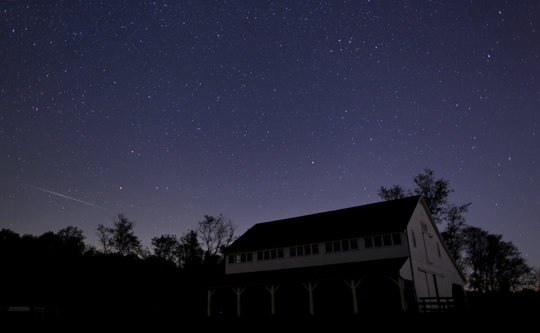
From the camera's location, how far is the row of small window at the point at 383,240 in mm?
27172

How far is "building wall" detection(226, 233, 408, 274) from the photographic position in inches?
1069

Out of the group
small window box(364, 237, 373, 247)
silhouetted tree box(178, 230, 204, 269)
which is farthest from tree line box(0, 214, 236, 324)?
small window box(364, 237, 373, 247)

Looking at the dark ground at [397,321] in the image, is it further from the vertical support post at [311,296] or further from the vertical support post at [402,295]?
the vertical support post at [402,295]

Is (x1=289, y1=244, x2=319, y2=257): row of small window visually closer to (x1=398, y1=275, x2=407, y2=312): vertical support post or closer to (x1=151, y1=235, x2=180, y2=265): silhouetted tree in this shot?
(x1=398, y1=275, x2=407, y2=312): vertical support post

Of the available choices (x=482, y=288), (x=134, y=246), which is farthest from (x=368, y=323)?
(x=134, y=246)

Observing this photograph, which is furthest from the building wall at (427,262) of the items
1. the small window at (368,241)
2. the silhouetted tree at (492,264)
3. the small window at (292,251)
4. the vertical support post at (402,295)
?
the silhouetted tree at (492,264)

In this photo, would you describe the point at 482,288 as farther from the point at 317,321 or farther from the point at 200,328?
the point at 200,328

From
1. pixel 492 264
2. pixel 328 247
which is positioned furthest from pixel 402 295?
pixel 492 264

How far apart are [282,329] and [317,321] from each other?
2.76 metres

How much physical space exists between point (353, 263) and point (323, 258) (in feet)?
9.77

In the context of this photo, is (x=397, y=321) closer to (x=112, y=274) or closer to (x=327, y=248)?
(x=327, y=248)

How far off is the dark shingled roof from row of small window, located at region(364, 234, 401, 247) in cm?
42

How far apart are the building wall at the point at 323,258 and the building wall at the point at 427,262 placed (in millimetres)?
1411

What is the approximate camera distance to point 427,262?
2869 centimetres
